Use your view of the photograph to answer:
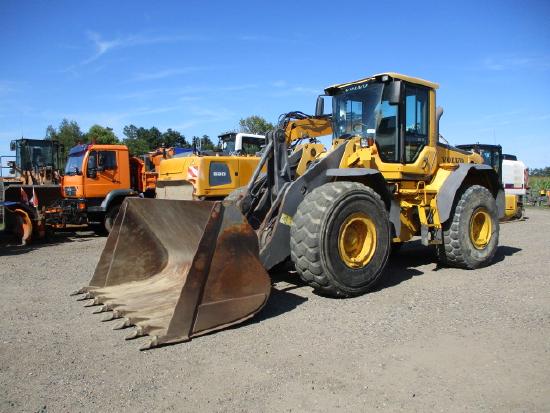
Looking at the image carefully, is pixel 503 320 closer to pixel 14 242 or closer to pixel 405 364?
pixel 405 364

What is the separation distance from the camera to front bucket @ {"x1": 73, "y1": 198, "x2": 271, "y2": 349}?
13.2ft

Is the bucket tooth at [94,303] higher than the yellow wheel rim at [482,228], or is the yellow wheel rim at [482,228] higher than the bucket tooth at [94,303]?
the yellow wheel rim at [482,228]

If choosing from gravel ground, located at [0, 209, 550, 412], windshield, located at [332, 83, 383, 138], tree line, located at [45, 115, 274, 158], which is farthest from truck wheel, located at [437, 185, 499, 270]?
tree line, located at [45, 115, 274, 158]

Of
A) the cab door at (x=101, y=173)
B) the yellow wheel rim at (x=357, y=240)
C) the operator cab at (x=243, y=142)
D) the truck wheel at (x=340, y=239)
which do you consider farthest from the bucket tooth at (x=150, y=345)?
the operator cab at (x=243, y=142)

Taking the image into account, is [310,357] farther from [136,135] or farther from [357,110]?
[136,135]

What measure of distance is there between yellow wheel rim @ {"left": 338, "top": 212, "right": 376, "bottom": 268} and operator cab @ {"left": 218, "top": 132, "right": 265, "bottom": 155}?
985cm

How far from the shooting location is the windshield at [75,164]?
42.1 ft

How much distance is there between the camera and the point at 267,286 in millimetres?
4438

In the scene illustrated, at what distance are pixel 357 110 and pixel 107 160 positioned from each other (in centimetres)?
868

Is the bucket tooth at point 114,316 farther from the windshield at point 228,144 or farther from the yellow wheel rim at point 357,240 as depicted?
the windshield at point 228,144

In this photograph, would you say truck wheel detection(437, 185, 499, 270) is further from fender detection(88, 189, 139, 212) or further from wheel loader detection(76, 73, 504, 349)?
fender detection(88, 189, 139, 212)

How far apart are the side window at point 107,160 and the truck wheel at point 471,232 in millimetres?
9532

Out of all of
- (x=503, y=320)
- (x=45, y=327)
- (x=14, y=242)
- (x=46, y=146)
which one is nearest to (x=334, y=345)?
(x=503, y=320)

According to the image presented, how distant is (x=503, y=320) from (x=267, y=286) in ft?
7.88
